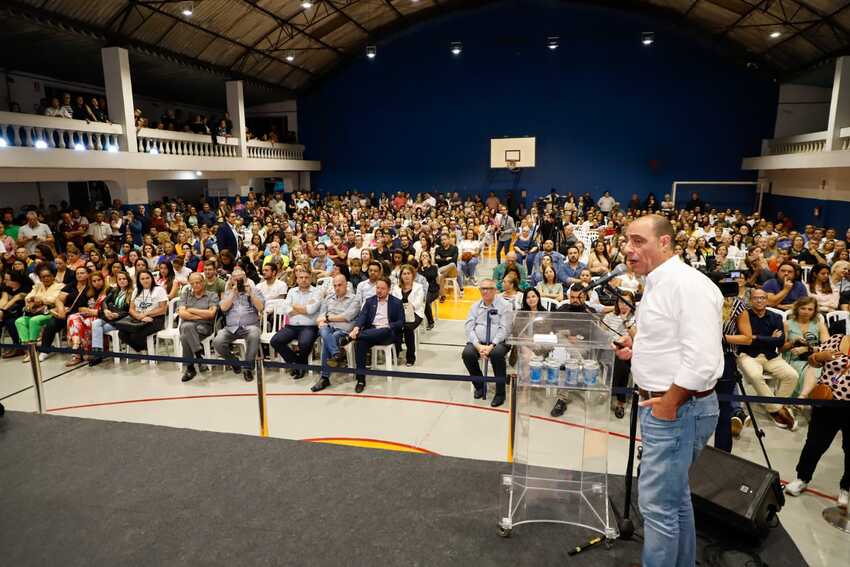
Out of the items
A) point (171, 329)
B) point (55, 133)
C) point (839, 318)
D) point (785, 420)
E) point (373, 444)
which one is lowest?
point (373, 444)

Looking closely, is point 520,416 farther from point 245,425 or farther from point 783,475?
point 245,425

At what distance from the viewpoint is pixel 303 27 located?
54.1 ft

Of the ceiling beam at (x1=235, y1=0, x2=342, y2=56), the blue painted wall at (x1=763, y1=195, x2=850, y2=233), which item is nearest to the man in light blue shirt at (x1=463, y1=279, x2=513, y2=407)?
the ceiling beam at (x1=235, y1=0, x2=342, y2=56)

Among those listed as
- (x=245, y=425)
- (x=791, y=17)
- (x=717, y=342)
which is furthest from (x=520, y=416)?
(x=791, y=17)

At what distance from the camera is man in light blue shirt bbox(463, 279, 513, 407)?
4891 mm

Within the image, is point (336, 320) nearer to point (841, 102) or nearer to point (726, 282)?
point (726, 282)

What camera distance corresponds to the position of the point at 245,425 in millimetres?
4488

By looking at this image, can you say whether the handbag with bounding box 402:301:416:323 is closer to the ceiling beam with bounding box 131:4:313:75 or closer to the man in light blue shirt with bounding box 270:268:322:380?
the man in light blue shirt with bounding box 270:268:322:380

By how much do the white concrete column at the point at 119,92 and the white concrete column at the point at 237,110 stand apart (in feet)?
15.6

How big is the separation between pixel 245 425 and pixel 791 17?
54.3 ft

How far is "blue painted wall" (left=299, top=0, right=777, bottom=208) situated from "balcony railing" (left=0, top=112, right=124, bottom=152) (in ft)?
35.7

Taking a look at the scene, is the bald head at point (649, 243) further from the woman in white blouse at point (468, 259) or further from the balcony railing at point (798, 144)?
the balcony railing at point (798, 144)

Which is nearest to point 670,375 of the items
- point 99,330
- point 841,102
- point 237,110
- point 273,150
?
point 99,330

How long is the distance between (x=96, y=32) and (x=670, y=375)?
14328 millimetres
